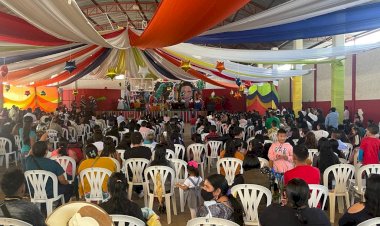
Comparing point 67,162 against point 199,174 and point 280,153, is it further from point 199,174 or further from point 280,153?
point 280,153

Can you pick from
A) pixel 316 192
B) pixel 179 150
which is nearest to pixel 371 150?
pixel 316 192

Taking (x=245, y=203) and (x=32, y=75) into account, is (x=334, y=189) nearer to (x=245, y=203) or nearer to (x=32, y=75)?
(x=245, y=203)

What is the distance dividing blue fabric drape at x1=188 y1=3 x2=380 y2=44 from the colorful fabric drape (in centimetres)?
1297

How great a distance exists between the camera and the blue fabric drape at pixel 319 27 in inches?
171

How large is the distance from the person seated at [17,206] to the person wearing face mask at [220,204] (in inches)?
44.0

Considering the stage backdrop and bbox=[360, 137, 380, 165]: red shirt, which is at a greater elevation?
the stage backdrop

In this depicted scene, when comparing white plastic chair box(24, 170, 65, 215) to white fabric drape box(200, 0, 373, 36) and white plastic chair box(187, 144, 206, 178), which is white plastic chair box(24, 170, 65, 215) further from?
white fabric drape box(200, 0, 373, 36)

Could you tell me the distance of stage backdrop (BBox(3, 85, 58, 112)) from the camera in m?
16.8

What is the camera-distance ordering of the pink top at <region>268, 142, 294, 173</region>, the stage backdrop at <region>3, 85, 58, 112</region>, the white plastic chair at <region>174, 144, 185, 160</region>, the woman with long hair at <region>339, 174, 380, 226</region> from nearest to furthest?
the woman with long hair at <region>339, 174, 380, 226</region>
the pink top at <region>268, 142, 294, 173</region>
the white plastic chair at <region>174, 144, 185, 160</region>
the stage backdrop at <region>3, 85, 58, 112</region>

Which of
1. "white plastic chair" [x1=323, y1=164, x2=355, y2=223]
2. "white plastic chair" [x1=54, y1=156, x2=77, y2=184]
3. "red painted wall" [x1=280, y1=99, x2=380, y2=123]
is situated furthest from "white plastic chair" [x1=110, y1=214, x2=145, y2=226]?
"red painted wall" [x1=280, y1=99, x2=380, y2=123]

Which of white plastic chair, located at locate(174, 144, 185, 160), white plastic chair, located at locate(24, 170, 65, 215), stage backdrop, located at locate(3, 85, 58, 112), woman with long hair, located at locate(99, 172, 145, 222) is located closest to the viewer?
woman with long hair, located at locate(99, 172, 145, 222)

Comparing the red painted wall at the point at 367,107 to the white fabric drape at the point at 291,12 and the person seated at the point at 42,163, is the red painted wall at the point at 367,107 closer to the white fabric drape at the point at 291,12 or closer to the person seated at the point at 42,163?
the white fabric drape at the point at 291,12

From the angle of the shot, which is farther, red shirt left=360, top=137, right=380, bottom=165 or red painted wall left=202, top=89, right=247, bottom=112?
red painted wall left=202, top=89, right=247, bottom=112

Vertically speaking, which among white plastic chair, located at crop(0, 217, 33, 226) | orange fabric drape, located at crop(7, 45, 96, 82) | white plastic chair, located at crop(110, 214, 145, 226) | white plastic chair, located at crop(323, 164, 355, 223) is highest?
orange fabric drape, located at crop(7, 45, 96, 82)
